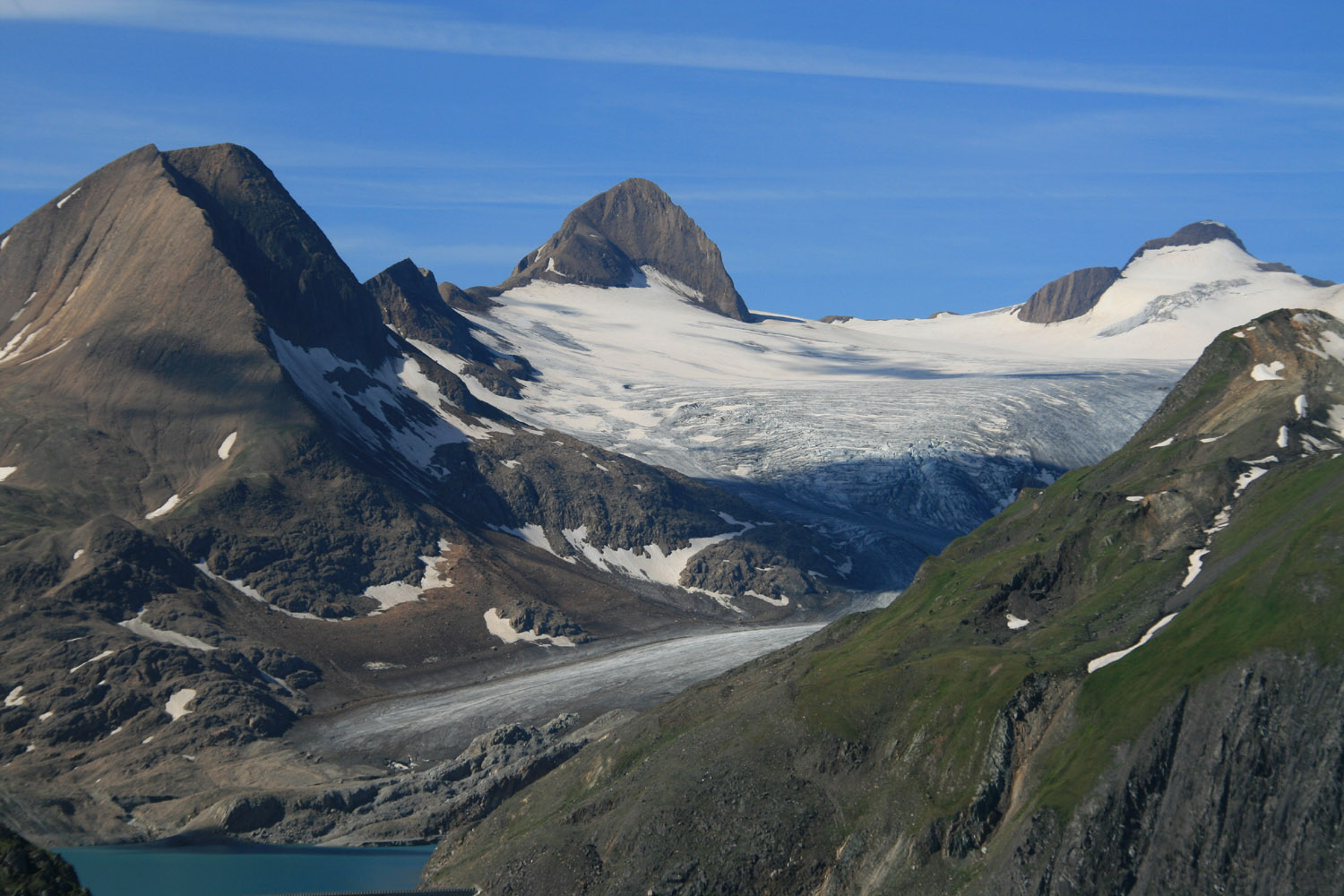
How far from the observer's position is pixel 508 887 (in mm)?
78938

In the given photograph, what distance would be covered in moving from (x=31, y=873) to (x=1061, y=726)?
4496cm

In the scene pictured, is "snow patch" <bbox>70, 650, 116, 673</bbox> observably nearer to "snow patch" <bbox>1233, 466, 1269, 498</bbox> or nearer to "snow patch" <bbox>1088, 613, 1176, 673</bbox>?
"snow patch" <bbox>1088, 613, 1176, 673</bbox>

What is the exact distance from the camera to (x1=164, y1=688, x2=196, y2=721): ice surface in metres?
140

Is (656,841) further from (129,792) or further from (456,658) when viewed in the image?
(456,658)

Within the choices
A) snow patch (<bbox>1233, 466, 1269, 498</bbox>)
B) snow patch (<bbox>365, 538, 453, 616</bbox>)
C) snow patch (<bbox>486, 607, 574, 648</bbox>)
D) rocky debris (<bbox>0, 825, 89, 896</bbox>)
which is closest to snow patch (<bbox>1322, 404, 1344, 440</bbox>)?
snow patch (<bbox>1233, 466, 1269, 498</bbox>)

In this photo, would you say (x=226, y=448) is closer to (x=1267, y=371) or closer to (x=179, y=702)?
(x=179, y=702)

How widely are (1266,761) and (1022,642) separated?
21270 mm

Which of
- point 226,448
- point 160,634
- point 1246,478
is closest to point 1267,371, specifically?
point 1246,478

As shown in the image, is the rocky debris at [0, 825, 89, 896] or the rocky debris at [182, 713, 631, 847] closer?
the rocky debris at [0, 825, 89, 896]

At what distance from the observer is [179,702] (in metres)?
142

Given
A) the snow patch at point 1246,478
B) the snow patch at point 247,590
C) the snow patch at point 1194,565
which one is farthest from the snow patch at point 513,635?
the snow patch at point 1194,565

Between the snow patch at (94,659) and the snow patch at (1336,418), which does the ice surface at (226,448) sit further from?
the snow patch at (1336,418)

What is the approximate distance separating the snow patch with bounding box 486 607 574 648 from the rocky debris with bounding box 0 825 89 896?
133 m

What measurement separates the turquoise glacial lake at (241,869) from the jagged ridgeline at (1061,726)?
9546mm
